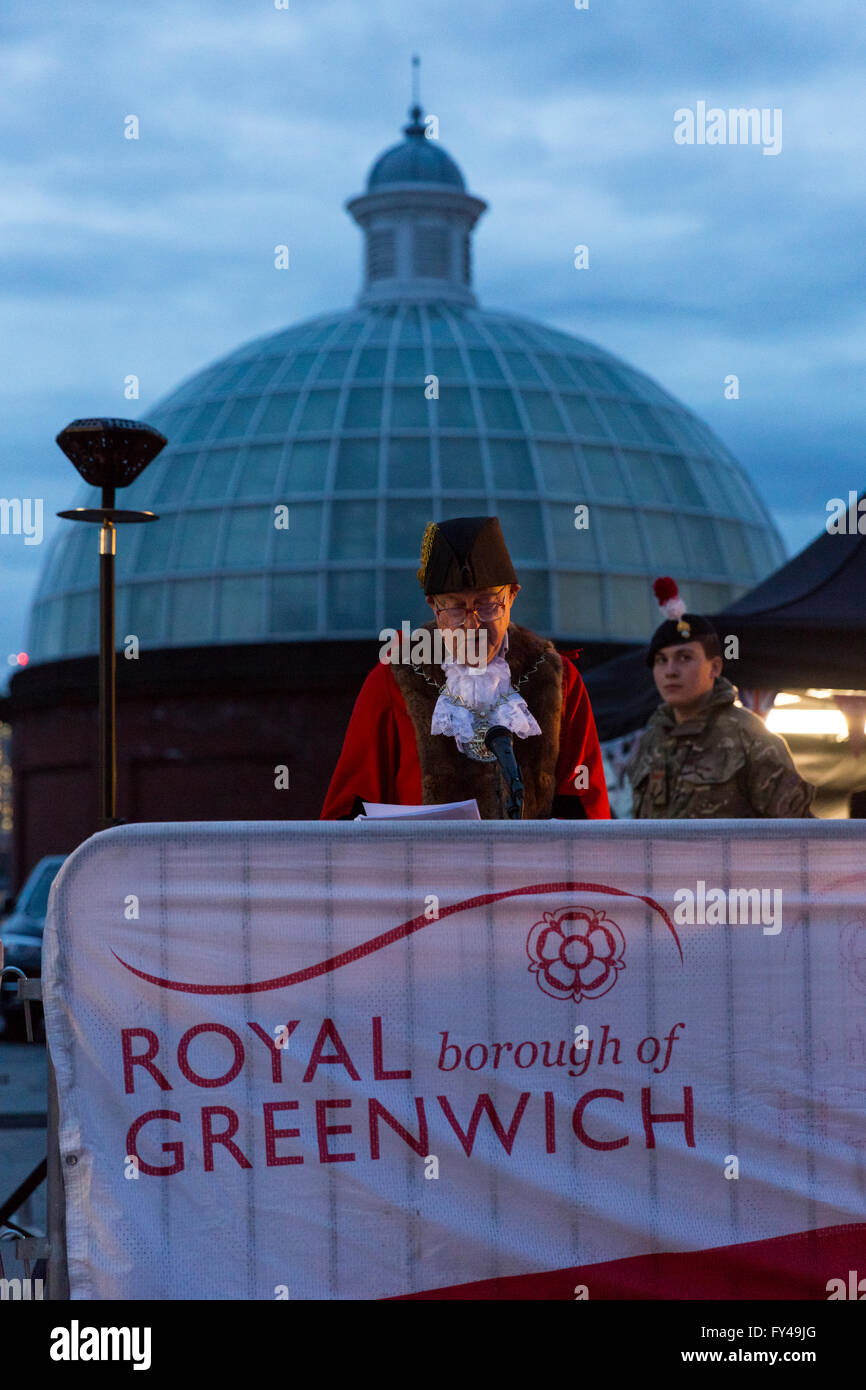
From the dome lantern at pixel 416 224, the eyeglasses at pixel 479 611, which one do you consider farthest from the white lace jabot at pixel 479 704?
the dome lantern at pixel 416 224

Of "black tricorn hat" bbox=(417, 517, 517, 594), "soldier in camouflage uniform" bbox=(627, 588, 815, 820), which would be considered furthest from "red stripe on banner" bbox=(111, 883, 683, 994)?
"soldier in camouflage uniform" bbox=(627, 588, 815, 820)

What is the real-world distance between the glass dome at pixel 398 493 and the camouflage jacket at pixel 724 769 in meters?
18.5

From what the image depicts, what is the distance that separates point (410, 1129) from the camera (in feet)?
12.0

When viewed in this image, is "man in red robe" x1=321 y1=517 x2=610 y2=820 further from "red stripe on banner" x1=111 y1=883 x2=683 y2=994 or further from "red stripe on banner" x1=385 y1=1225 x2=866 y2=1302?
"red stripe on banner" x1=385 y1=1225 x2=866 y2=1302

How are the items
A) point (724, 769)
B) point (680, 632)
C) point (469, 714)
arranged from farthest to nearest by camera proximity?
1. point (680, 632)
2. point (724, 769)
3. point (469, 714)

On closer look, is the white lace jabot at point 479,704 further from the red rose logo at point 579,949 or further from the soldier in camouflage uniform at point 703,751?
the soldier in camouflage uniform at point 703,751

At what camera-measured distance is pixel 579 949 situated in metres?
3.72

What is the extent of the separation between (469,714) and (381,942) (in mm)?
1293

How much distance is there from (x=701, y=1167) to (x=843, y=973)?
1.77 ft

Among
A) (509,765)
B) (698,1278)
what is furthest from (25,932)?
(698,1278)

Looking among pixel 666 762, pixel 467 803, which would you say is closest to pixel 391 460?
pixel 666 762

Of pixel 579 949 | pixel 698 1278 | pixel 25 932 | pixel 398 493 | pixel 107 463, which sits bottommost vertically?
pixel 25 932

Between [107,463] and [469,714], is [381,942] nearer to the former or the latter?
[469,714]

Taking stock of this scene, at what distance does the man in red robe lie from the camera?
480cm
